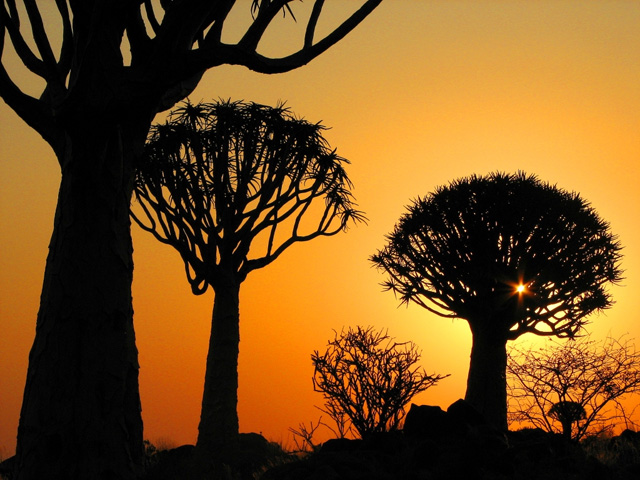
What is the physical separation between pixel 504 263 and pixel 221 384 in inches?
382

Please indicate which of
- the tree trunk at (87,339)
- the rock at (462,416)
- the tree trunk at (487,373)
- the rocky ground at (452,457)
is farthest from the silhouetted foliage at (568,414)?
the tree trunk at (87,339)

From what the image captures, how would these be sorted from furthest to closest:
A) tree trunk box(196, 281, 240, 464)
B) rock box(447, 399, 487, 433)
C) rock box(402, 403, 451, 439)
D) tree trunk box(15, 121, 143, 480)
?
tree trunk box(196, 281, 240, 464) < rock box(447, 399, 487, 433) < rock box(402, 403, 451, 439) < tree trunk box(15, 121, 143, 480)

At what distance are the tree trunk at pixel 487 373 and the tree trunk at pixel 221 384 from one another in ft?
26.6

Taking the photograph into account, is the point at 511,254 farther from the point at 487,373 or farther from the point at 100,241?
the point at 100,241

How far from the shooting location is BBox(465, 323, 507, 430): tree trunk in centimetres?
2020

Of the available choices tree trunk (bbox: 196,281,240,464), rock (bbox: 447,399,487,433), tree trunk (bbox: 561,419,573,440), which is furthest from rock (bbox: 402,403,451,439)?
tree trunk (bbox: 196,281,240,464)

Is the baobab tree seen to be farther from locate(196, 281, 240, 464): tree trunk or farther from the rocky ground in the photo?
locate(196, 281, 240, 464): tree trunk

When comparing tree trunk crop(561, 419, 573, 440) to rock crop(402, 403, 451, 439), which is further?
tree trunk crop(561, 419, 573, 440)

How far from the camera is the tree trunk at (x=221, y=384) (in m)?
15.2

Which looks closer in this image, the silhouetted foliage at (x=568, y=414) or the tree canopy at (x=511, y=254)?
the silhouetted foliage at (x=568, y=414)

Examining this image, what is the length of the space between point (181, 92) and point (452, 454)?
6.69 metres

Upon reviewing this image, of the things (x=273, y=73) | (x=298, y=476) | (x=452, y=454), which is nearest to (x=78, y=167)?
(x=273, y=73)

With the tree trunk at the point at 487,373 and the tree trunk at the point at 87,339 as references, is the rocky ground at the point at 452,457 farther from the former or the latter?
the tree trunk at the point at 487,373

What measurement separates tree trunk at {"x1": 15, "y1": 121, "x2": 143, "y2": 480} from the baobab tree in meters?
0.01
